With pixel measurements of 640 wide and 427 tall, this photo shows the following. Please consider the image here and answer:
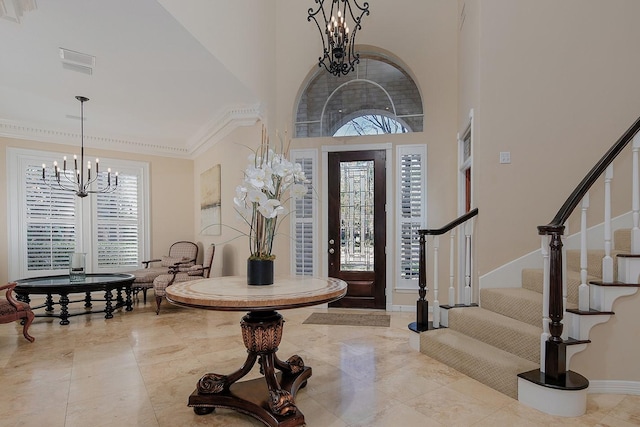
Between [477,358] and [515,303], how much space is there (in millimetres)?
624

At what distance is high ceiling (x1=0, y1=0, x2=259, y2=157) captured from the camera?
10.4 ft

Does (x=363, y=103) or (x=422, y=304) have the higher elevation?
(x=363, y=103)

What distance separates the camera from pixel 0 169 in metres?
5.78

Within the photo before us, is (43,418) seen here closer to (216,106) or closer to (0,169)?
(216,106)

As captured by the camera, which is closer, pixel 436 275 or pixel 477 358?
pixel 477 358

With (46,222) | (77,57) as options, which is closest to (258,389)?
(77,57)

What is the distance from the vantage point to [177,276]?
216 inches

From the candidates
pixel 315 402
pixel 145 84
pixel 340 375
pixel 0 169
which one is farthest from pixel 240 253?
pixel 0 169

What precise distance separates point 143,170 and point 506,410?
22.8 feet

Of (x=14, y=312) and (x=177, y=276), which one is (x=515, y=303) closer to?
(x=177, y=276)

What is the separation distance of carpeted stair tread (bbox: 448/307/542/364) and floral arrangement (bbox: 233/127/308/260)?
1.91 meters

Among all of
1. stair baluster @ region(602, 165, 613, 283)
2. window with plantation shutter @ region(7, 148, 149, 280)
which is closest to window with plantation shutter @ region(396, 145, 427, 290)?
stair baluster @ region(602, 165, 613, 283)

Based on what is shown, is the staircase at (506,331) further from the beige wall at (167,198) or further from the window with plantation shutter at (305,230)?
the beige wall at (167,198)

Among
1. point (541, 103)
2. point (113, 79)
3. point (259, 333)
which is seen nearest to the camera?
point (259, 333)
